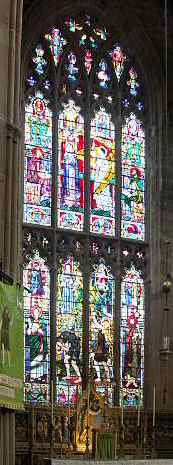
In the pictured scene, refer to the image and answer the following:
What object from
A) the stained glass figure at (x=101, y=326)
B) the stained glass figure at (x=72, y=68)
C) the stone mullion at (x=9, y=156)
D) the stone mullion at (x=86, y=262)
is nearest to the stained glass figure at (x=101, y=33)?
the stained glass figure at (x=72, y=68)

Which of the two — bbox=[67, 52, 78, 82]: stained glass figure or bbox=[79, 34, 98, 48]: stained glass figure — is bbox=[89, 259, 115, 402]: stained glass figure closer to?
bbox=[67, 52, 78, 82]: stained glass figure

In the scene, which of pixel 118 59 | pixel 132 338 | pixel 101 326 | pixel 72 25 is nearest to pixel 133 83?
pixel 118 59

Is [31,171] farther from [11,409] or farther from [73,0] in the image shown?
[11,409]

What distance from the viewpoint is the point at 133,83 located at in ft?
79.3

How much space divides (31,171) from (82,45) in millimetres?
3239

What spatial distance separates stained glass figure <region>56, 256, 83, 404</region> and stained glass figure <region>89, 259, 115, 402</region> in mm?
293

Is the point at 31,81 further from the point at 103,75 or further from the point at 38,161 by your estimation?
the point at 103,75

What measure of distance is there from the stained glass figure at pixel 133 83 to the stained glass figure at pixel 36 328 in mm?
4568

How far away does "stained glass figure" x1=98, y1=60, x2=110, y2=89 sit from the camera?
78.2 ft

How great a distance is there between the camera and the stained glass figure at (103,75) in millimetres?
23828

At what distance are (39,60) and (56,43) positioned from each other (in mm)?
583

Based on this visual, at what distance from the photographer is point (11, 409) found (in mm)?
14344

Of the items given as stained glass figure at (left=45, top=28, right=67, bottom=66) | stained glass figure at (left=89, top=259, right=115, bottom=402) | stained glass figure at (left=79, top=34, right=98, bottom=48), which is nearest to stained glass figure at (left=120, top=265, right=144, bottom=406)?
stained glass figure at (left=89, top=259, right=115, bottom=402)

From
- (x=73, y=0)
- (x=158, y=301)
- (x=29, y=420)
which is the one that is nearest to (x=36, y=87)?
(x=73, y=0)
